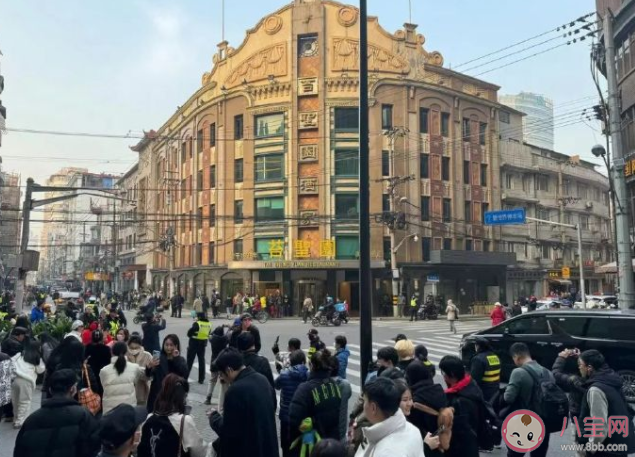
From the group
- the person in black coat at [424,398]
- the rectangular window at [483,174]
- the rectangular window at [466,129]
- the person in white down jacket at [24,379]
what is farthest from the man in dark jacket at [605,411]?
the rectangular window at [483,174]

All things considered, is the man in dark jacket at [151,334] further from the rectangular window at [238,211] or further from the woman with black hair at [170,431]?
the rectangular window at [238,211]

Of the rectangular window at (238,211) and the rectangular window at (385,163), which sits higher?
the rectangular window at (385,163)

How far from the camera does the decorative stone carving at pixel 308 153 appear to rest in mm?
39062

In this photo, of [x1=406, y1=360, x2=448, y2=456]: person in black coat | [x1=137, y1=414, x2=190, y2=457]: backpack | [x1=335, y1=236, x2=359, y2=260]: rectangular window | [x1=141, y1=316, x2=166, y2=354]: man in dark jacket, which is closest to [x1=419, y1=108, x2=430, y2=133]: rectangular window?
[x1=335, y1=236, x2=359, y2=260]: rectangular window

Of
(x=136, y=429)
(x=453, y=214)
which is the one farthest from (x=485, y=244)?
(x=136, y=429)

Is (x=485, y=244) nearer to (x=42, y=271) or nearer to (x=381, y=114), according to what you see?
(x=381, y=114)

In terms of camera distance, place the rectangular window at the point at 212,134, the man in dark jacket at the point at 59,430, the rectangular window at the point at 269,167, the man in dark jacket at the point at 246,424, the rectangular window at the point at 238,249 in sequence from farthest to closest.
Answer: the rectangular window at the point at 212,134 < the rectangular window at the point at 238,249 < the rectangular window at the point at 269,167 < the man in dark jacket at the point at 246,424 < the man in dark jacket at the point at 59,430

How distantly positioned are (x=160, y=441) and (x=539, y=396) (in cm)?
401

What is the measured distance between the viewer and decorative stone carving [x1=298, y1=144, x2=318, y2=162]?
3906 cm

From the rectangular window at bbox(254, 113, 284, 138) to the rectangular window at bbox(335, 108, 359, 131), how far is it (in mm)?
4220

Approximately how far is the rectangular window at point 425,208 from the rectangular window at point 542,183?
1489cm

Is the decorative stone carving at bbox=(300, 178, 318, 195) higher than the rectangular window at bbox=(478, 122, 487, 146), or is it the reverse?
the rectangular window at bbox=(478, 122, 487, 146)

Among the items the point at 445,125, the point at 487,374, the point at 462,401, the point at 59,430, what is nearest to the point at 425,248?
the point at 445,125

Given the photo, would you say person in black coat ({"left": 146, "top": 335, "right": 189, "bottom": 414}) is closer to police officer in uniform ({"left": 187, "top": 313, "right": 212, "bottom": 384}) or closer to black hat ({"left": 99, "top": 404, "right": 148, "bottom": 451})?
black hat ({"left": 99, "top": 404, "right": 148, "bottom": 451})
